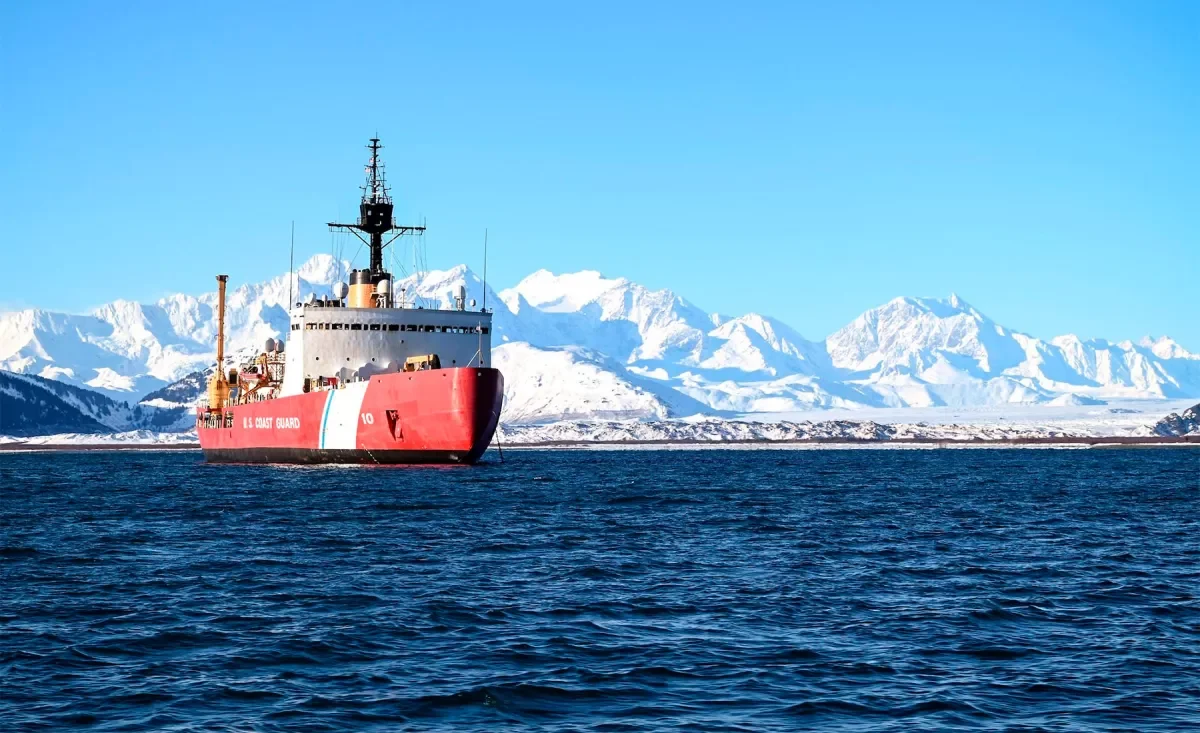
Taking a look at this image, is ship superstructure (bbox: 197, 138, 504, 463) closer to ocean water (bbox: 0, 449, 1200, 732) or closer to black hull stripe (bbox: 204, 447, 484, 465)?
black hull stripe (bbox: 204, 447, 484, 465)

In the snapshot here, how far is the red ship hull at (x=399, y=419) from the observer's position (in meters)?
69.1

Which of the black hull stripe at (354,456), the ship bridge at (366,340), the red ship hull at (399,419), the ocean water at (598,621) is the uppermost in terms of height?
the ship bridge at (366,340)

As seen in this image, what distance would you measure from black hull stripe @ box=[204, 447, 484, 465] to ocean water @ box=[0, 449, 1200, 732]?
26.2 m

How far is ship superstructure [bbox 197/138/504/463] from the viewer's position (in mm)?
70375

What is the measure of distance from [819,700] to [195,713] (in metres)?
7.62

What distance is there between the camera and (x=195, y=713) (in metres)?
17.5

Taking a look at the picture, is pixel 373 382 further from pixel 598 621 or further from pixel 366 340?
pixel 598 621

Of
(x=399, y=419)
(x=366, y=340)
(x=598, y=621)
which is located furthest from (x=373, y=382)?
(x=598, y=621)

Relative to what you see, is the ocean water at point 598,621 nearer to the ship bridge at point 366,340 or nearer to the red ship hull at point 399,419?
the red ship hull at point 399,419

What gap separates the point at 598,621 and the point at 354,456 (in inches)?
2140

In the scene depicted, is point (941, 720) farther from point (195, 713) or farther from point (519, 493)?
point (519, 493)

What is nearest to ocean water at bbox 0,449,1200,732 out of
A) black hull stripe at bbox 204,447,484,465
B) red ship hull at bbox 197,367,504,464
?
red ship hull at bbox 197,367,504,464

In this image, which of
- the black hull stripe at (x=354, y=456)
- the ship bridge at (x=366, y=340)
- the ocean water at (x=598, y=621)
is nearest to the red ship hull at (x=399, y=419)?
the black hull stripe at (x=354, y=456)

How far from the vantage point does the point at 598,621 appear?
23625 millimetres
